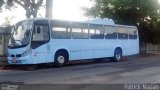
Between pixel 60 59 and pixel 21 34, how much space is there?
2914 mm

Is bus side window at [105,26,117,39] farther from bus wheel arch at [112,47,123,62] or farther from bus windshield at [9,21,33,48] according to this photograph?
bus windshield at [9,21,33,48]

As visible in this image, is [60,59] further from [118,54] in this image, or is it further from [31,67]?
[118,54]

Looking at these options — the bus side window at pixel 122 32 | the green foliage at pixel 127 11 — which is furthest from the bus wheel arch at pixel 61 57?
the green foliage at pixel 127 11

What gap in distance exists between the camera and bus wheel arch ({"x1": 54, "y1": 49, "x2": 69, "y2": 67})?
22.6 m

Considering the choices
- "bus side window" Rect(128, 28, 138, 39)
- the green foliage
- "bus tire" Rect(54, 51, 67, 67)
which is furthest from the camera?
the green foliage

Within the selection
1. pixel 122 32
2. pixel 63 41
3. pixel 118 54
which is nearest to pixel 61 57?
pixel 63 41

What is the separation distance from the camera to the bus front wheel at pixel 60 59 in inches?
889

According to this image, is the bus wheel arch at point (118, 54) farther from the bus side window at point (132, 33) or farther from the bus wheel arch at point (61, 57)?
the bus wheel arch at point (61, 57)

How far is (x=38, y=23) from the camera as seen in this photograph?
21.3 metres

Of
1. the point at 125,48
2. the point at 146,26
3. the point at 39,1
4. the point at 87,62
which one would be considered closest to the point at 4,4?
the point at 39,1

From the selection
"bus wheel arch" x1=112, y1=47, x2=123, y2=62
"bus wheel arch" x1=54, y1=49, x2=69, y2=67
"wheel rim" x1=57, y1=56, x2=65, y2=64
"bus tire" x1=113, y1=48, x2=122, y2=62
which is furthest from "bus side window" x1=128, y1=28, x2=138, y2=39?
"wheel rim" x1=57, y1=56, x2=65, y2=64

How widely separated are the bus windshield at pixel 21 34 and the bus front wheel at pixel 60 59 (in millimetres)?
2445

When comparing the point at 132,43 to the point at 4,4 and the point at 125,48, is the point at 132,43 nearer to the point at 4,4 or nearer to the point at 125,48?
the point at 125,48

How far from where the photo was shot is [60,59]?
22.8 m
